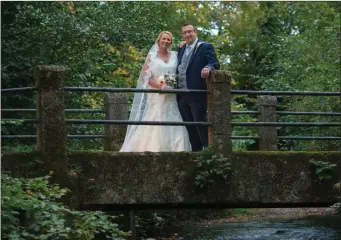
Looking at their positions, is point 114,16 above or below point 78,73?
above

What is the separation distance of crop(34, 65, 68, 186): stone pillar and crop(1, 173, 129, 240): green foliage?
1.11m

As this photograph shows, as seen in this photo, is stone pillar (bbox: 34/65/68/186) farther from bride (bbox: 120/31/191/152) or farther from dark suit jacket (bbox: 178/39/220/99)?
dark suit jacket (bbox: 178/39/220/99)

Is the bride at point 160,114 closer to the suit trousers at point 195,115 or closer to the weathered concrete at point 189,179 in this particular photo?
the suit trousers at point 195,115

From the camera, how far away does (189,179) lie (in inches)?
401

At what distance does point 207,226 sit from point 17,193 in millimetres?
12670

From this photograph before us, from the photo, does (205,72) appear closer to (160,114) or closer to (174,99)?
Result: (174,99)

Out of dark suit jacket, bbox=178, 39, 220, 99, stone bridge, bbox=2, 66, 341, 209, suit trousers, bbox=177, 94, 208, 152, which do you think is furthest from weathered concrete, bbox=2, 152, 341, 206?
dark suit jacket, bbox=178, 39, 220, 99

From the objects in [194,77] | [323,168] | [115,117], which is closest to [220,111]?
[194,77]

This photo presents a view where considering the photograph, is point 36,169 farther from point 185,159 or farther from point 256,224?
point 256,224

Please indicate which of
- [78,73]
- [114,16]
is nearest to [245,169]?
[78,73]

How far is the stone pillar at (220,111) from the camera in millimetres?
10211

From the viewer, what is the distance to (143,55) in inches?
876

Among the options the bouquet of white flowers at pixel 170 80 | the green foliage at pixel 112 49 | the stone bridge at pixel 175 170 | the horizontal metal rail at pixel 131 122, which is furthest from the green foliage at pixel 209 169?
the green foliage at pixel 112 49

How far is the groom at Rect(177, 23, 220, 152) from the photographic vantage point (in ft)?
35.4
